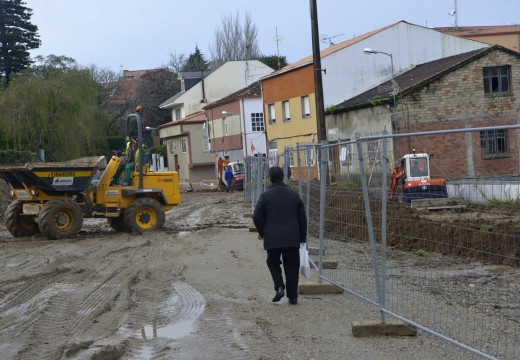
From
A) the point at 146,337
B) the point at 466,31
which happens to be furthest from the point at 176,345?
the point at 466,31

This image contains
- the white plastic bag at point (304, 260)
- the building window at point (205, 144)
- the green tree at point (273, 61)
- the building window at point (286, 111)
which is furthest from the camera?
the green tree at point (273, 61)

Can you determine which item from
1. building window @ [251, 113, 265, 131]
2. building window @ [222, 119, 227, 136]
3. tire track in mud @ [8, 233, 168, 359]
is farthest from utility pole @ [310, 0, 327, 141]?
building window @ [222, 119, 227, 136]

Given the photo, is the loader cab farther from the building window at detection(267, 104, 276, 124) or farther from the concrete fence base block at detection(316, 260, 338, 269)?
the building window at detection(267, 104, 276, 124)

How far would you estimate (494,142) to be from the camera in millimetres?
6062

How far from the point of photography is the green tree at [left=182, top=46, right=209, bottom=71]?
334 feet

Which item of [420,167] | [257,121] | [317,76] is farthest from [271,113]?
[420,167]

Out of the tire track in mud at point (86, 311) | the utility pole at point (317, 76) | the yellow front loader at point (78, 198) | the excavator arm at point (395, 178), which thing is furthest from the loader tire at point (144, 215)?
the excavator arm at point (395, 178)

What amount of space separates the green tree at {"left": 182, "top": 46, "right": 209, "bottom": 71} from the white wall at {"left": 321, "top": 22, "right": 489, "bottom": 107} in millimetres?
59812

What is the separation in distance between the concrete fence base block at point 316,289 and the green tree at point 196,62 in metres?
92.2

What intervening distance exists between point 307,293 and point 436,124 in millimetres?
26414

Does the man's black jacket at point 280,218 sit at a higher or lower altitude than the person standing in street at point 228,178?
higher

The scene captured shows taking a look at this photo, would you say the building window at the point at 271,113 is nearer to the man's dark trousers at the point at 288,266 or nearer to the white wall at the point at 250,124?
the white wall at the point at 250,124

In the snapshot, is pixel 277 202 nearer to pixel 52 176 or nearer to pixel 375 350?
pixel 375 350

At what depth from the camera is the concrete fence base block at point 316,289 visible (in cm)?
1045
